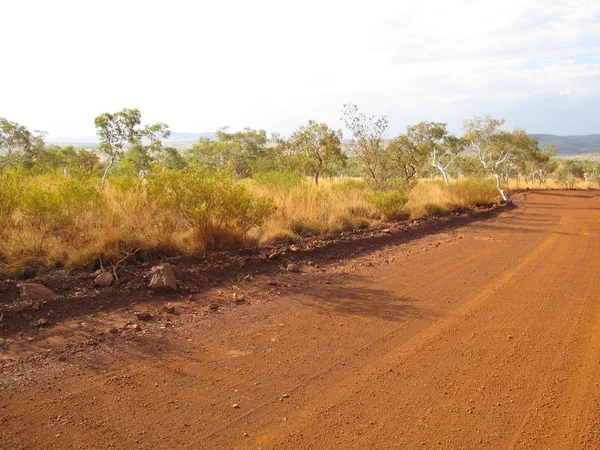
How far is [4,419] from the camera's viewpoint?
9.82ft

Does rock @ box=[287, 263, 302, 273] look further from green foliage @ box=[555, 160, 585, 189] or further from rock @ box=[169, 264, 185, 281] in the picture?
green foliage @ box=[555, 160, 585, 189]

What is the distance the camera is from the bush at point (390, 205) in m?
13.0

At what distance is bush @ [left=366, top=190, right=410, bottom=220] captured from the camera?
42.5 feet

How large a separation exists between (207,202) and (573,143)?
8182 inches

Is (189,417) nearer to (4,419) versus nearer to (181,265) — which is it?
(4,419)

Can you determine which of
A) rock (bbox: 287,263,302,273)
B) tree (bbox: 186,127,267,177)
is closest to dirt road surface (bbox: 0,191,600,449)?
rock (bbox: 287,263,302,273)

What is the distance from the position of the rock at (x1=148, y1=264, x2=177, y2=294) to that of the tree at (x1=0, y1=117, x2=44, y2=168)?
672 inches

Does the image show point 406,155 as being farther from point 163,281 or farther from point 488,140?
point 163,281

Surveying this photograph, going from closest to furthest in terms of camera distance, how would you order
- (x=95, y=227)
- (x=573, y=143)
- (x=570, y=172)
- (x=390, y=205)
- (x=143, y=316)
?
(x=143, y=316) < (x=95, y=227) < (x=390, y=205) < (x=570, y=172) < (x=573, y=143)

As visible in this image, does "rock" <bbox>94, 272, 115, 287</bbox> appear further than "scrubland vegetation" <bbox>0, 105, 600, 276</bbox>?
No

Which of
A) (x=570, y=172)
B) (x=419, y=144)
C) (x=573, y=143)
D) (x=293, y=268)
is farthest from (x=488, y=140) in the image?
→ (x=573, y=143)

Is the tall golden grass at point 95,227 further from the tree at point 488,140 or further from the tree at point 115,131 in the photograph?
the tree at point 488,140

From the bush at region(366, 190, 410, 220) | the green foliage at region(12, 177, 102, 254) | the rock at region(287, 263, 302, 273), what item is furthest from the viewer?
the bush at region(366, 190, 410, 220)

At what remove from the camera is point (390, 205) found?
13125 millimetres
